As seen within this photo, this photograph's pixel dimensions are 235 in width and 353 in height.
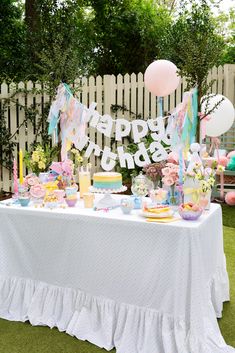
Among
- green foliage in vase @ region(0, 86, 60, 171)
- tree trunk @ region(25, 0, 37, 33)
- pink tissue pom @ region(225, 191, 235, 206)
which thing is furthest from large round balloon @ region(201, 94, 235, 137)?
tree trunk @ region(25, 0, 37, 33)

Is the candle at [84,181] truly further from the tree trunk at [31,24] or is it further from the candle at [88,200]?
the tree trunk at [31,24]

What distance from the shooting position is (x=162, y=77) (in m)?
4.15

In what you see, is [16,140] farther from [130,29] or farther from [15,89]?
[130,29]

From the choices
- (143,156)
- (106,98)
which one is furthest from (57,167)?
(106,98)

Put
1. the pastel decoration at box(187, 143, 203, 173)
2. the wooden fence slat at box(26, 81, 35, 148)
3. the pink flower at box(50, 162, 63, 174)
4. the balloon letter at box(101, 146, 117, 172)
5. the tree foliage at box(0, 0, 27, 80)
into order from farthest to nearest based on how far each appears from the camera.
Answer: the tree foliage at box(0, 0, 27, 80) < the wooden fence slat at box(26, 81, 35, 148) < the pink flower at box(50, 162, 63, 174) < the balloon letter at box(101, 146, 117, 172) < the pastel decoration at box(187, 143, 203, 173)

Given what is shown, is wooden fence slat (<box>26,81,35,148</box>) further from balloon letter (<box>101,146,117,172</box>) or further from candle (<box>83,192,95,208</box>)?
candle (<box>83,192,95,208</box>)

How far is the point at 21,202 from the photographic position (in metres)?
3.29

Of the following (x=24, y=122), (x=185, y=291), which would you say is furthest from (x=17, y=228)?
(x=24, y=122)

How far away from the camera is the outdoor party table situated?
2656 mm

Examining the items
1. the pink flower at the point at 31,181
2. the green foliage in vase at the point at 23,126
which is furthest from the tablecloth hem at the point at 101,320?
the green foliage in vase at the point at 23,126

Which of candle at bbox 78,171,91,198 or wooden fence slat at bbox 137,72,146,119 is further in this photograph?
wooden fence slat at bbox 137,72,146,119

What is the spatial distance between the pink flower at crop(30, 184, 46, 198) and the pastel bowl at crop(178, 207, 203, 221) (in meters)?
1.05

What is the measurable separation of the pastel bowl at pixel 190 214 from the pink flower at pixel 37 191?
3.45ft

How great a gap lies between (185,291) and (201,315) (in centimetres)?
15
